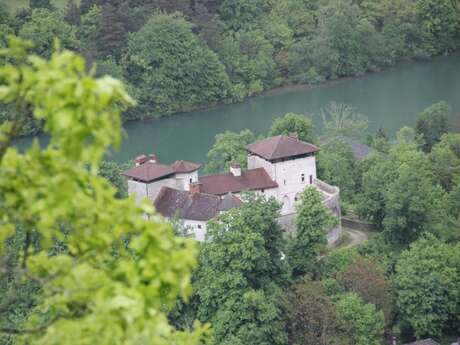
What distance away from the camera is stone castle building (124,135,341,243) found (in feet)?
96.4

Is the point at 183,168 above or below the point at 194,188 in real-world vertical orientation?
above

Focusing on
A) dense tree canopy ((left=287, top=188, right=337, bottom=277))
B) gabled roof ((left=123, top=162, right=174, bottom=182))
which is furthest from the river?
dense tree canopy ((left=287, top=188, right=337, bottom=277))

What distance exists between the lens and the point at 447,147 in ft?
122

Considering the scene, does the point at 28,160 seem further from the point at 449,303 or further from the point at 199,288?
the point at 449,303

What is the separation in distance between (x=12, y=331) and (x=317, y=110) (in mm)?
47721

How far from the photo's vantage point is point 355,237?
30.7 meters

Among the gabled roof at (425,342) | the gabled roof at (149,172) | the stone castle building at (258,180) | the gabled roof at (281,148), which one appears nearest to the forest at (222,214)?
the gabled roof at (425,342)

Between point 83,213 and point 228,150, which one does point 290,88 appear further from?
point 83,213

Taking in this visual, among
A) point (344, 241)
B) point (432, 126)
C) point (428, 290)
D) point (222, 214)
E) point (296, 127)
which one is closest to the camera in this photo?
point (222, 214)

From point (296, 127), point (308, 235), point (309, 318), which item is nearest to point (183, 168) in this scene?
point (308, 235)

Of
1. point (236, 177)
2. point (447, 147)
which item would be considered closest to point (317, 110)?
point (447, 147)

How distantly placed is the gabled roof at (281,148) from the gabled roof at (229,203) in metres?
2.20

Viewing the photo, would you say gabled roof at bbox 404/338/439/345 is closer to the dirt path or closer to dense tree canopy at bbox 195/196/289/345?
dense tree canopy at bbox 195/196/289/345

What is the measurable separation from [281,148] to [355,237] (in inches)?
161
